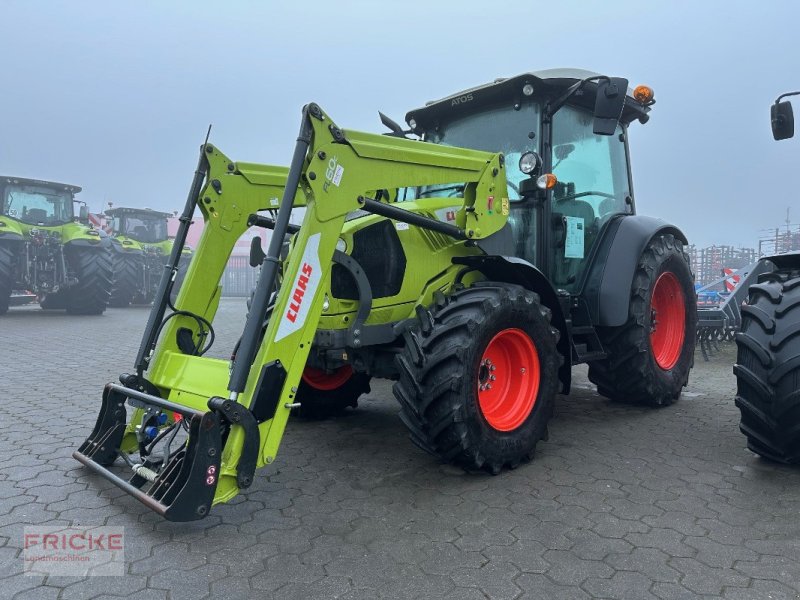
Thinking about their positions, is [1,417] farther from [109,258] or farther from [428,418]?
[109,258]

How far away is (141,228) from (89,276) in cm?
603

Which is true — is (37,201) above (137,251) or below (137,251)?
above

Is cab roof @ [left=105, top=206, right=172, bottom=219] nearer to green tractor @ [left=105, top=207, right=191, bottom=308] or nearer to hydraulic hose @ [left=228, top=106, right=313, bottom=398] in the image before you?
green tractor @ [left=105, top=207, right=191, bottom=308]

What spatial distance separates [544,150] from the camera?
4250mm

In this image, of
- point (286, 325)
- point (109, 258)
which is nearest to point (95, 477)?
point (286, 325)

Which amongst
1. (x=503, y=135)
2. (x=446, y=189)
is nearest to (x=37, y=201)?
(x=446, y=189)

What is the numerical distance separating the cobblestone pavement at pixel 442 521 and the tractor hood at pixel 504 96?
2505 mm

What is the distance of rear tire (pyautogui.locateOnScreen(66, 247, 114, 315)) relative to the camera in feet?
44.4

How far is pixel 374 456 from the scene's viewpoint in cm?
378

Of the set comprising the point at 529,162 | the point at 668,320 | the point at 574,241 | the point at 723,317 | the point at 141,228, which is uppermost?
the point at 141,228

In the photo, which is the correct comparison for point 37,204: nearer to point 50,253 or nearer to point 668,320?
point 50,253

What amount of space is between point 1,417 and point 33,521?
2.33 metres

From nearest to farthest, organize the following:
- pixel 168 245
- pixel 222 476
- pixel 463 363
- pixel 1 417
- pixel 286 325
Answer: pixel 222 476 → pixel 286 325 → pixel 463 363 → pixel 1 417 → pixel 168 245

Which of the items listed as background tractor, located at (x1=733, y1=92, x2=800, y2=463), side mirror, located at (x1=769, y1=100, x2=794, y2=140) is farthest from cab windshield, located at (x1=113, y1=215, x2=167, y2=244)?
background tractor, located at (x1=733, y1=92, x2=800, y2=463)
